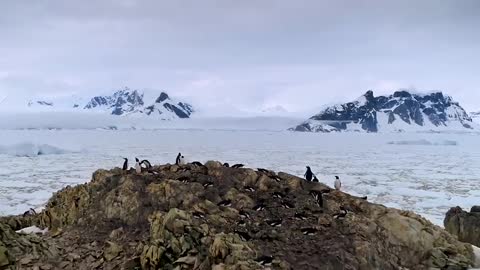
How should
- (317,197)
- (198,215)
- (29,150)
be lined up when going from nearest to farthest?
(198,215)
(317,197)
(29,150)

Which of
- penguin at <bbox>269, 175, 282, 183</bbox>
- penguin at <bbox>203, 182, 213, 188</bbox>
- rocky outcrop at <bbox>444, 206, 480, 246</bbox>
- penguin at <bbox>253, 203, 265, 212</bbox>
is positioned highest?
penguin at <bbox>269, 175, 282, 183</bbox>

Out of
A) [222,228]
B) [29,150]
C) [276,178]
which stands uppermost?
[276,178]

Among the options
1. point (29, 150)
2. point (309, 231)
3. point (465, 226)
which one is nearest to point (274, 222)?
point (309, 231)

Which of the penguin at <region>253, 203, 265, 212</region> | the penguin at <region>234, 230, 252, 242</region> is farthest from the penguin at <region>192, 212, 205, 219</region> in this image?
the penguin at <region>253, 203, 265, 212</region>

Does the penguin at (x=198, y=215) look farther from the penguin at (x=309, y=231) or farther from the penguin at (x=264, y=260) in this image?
the penguin at (x=309, y=231)

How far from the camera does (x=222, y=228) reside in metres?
12.0

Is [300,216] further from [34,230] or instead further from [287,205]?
[34,230]

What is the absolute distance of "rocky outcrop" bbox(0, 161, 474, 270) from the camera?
36.7 ft

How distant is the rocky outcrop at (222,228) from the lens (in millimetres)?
11195

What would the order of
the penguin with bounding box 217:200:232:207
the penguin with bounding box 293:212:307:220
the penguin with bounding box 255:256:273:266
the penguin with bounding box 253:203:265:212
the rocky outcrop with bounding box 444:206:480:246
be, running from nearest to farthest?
the penguin with bounding box 255:256:273:266
the penguin with bounding box 293:212:307:220
the penguin with bounding box 253:203:265:212
the penguin with bounding box 217:200:232:207
the rocky outcrop with bounding box 444:206:480:246

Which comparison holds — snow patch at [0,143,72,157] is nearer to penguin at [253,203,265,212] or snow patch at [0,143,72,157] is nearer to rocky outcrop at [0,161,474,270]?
rocky outcrop at [0,161,474,270]

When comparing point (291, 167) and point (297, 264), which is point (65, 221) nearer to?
point (297, 264)

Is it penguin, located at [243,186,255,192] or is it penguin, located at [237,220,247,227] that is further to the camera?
penguin, located at [243,186,255,192]

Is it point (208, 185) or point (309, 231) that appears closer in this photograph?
point (309, 231)
